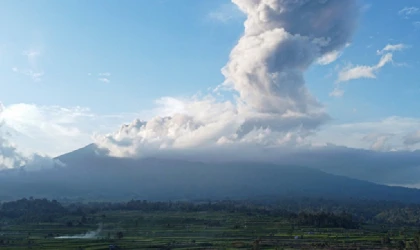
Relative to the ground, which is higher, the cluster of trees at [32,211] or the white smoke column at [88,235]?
the cluster of trees at [32,211]

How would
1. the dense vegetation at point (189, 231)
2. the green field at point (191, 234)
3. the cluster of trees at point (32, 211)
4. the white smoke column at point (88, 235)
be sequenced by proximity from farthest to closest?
1. the cluster of trees at point (32, 211)
2. the white smoke column at point (88, 235)
3. the dense vegetation at point (189, 231)
4. the green field at point (191, 234)

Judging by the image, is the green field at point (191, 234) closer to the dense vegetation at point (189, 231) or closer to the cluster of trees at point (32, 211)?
the dense vegetation at point (189, 231)

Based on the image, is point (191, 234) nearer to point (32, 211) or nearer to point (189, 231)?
point (189, 231)

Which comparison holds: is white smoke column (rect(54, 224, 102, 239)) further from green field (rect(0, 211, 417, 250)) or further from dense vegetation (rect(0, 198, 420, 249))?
green field (rect(0, 211, 417, 250))

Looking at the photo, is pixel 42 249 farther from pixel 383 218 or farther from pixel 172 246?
pixel 383 218

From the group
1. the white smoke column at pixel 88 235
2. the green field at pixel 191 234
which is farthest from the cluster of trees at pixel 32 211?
the white smoke column at pixel 88 235

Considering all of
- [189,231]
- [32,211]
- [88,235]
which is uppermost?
[32,211]

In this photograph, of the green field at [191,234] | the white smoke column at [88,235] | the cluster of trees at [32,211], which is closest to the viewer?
the green field at [191,234]

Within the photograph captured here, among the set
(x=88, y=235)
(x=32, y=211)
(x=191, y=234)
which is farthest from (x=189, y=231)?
(x=32, y=211)

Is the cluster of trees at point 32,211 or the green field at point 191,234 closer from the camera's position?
the green field at point 191,234
